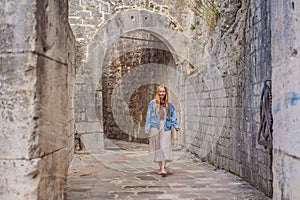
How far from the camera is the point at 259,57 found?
5594mm

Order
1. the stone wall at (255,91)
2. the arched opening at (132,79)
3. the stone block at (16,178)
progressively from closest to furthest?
the stone block at (16,178), the stone wall at (255,91), the arched opening at (132,79)

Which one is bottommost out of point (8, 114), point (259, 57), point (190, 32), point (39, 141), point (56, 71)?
point (39, 141)

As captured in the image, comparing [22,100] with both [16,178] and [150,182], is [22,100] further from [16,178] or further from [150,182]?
[150,182]

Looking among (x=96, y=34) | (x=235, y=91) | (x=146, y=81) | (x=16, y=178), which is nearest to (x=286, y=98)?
(x=16, y=178)

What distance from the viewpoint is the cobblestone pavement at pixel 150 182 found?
5.27 metres

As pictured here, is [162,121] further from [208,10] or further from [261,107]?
[208,10]

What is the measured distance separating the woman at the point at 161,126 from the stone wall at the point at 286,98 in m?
3.32

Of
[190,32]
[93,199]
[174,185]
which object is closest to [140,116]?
[190,32]

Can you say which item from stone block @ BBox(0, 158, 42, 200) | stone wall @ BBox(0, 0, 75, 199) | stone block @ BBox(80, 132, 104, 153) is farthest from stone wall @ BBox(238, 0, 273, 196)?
stone block @ BBox(80, 132, 104, 153)

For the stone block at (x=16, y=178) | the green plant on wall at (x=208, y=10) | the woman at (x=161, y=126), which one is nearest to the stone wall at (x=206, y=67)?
the green plant on wall at (x=208, y=10)

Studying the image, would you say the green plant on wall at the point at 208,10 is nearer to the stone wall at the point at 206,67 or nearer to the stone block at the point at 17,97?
the stone wall at the point at 206,67

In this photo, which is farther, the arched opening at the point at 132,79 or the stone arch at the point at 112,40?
the arched opening at the point at 132,79

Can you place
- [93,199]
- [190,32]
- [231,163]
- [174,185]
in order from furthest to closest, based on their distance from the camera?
[190,32]
[231,163]
[174,185]
[93,199]

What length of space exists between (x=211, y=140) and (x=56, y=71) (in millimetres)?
5542
